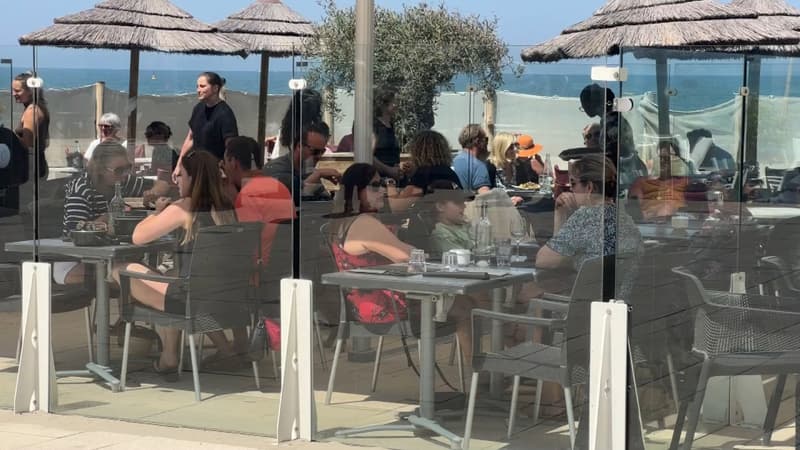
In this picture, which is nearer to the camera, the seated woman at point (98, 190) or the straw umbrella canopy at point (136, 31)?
the seated woman at point (98, 190)

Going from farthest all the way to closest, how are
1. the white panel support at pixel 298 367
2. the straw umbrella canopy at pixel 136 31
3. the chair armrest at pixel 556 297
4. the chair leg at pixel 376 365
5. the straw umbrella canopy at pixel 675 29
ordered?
1. the straw umbrella canopy at pixel 675 29
2. the straw umbrella canopy at pixel 136 31
3. the white panel support at pixel 298 367
4. the chair leg at pixel 376 365
5. the chair armrest at pixel 556 297

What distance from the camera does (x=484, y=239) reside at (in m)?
5.86

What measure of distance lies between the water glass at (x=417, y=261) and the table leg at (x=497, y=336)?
41cm

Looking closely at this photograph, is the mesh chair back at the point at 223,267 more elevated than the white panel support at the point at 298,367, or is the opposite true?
the mesh chair back at the point at 223,267

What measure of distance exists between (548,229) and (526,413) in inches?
33.7

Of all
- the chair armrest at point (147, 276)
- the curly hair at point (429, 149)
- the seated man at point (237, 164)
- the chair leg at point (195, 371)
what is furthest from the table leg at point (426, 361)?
the chair armrest at point (147, 276)

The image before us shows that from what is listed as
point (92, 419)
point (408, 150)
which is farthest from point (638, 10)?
point (92, 419)

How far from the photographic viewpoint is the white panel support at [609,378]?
213 inches

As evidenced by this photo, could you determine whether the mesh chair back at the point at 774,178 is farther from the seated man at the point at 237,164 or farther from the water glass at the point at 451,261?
the seated man at the point at 237,164

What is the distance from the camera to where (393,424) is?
6.10 meters

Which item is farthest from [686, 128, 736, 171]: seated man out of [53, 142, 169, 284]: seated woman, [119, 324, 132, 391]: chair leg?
[119, 324, 132, 391]: chair leg

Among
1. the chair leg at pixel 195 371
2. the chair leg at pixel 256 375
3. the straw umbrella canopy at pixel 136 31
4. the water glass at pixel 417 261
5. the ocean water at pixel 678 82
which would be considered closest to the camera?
the ocean water at pixel 678 82

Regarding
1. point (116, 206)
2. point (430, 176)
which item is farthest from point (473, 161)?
point (116, 206)

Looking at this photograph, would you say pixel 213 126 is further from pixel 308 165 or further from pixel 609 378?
pixel 609 378
